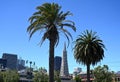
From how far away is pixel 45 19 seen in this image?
1892 inches

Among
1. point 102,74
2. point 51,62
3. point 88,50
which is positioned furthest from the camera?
point 102,74

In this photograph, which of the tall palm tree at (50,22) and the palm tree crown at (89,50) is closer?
the tall palm tree at (50,22)

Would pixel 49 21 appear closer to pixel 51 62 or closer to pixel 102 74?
pixel 51 62

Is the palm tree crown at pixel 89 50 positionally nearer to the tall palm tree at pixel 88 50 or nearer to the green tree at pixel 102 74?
the tall palm tree at pixel 88 50

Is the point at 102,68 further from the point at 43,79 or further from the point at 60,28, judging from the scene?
the point at 60,28

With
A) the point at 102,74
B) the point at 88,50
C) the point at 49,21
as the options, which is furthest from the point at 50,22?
the point at 102,74

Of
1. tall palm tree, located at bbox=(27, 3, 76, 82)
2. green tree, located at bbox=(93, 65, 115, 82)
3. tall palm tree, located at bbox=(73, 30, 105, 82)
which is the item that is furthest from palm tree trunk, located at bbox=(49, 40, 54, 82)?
green tree, located at bbox=(93, 65, 115, 82)

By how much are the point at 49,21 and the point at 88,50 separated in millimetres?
16710

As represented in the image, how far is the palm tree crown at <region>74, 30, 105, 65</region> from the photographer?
62.4 meters

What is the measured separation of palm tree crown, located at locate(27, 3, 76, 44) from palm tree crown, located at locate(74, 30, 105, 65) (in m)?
14.3

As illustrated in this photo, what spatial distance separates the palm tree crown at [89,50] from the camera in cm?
6241

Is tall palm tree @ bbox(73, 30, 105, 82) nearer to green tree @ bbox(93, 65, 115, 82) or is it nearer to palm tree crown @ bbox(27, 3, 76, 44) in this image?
palm tree crown @ bbox(27, 3, 76, 44)

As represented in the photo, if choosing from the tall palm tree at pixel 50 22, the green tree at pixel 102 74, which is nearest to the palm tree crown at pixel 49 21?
the tall palm tree at pixel 50 22

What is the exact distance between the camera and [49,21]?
4819cm
